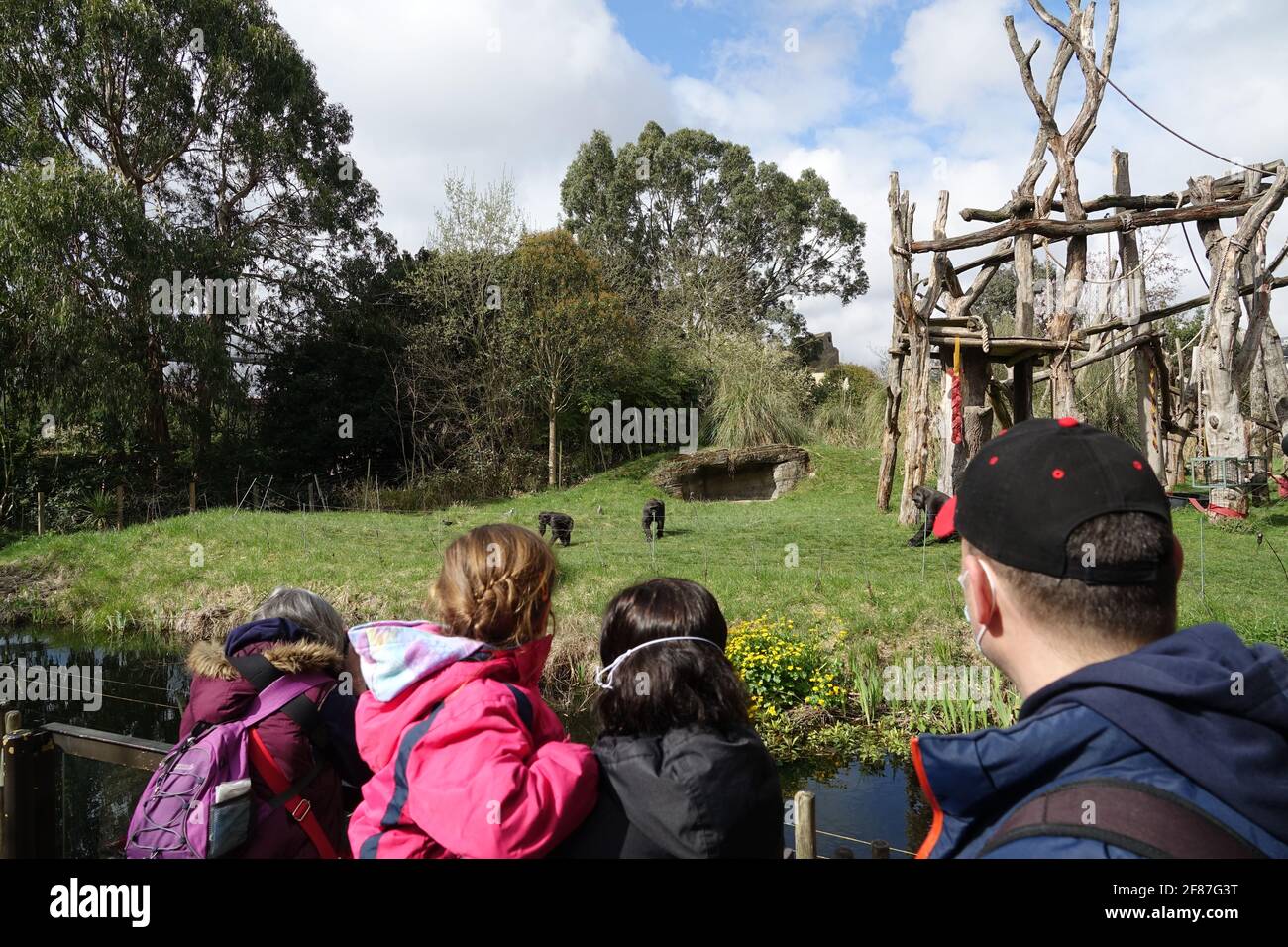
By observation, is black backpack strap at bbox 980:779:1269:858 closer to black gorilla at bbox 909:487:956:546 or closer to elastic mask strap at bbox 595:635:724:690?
elastic mask strap at bbox 595:635:724:690

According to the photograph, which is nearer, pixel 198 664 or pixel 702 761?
pixel 702 761

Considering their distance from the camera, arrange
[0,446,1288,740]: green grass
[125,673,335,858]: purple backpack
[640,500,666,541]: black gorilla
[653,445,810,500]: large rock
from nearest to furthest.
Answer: [125,673,335,858]: purple backpack, [0,446,1288,740]: green grass, [640,500,666,541]: black gorilla, [653,445,810,500]: large rock

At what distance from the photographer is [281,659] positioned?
258cm

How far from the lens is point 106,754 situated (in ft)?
9.75

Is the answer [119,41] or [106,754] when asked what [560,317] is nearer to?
[119,41]

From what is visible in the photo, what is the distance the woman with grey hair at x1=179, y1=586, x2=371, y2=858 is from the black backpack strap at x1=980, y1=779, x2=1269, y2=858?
210 centimetres

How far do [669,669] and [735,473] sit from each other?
20.5m

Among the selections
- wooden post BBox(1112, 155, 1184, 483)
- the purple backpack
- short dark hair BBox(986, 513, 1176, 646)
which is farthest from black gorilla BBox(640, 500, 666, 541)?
short dark hair BBox(986, 513, 1176, 646)

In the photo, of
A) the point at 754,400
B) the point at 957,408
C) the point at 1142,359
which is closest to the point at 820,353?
the point at 754,400

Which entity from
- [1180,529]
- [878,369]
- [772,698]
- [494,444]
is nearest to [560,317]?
[494,444]

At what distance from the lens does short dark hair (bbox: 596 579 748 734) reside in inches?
71.1

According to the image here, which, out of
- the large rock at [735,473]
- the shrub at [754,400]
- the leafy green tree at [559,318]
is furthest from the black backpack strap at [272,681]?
the shrub at [754,400]
